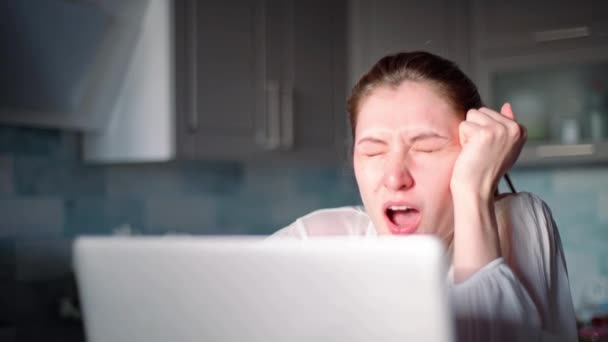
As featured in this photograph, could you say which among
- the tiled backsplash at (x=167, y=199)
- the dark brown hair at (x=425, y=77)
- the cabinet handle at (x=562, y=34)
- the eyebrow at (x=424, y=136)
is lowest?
the tiled backsplash at (x=167, y=199)

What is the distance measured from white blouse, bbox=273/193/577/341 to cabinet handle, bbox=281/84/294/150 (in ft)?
4.91

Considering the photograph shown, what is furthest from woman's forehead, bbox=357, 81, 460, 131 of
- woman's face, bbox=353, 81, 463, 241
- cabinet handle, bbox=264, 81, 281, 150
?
cabinet handle, bbox=264, 81, 281, 150

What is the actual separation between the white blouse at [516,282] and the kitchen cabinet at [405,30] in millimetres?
1735

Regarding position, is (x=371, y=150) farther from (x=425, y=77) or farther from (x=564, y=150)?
(x=564, y=150)

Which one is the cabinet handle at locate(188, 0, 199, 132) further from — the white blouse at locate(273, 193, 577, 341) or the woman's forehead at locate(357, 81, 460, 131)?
the woman's forehead at locate(357, 81, 460, 131)

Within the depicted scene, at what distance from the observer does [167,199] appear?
8.78 ft

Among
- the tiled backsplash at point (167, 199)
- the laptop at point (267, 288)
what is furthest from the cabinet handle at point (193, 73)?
the laptop at point (267, 288)

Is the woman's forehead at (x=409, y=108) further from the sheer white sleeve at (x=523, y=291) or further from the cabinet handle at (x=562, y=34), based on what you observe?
the cabinet handle at (x=562, y=34)

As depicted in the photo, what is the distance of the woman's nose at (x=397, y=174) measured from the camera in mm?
957

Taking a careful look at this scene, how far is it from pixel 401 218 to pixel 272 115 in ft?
5.50

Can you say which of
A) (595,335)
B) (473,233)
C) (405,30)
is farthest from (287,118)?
(473,233)

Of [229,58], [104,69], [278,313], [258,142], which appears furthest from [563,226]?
[278,313]

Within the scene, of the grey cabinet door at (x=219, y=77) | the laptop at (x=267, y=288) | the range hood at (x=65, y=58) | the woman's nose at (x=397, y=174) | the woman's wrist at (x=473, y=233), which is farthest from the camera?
the grey cabinet door at (x=219, y=77)

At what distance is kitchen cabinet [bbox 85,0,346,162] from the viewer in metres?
2.27
